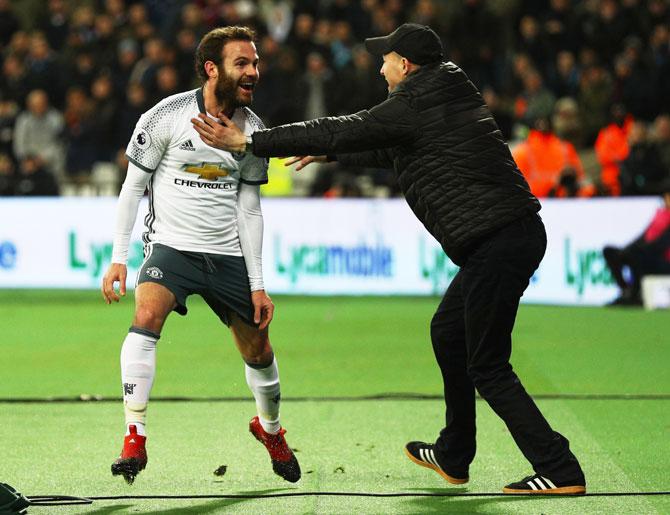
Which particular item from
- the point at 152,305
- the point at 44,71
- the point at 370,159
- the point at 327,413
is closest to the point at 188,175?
the point at 152,305

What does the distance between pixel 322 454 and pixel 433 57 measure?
7.84 feet

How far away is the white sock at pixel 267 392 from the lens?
6.73 m

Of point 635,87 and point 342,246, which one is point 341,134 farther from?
point 635,87

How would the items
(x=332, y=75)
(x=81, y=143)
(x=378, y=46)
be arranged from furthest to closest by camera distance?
(x=81, y=143) → (x=332, y=75) → (x=378, y=46)

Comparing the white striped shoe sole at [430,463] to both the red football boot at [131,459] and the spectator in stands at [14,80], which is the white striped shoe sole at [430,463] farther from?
the spectator in stands at [14,80]

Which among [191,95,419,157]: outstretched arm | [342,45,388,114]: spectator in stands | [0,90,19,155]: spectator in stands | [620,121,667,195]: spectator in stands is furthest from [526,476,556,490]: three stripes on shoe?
[0,90,19,155]: spectator in stands

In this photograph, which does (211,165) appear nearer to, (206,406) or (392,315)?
(206,406)

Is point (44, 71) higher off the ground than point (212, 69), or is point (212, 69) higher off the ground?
point (212, 69)

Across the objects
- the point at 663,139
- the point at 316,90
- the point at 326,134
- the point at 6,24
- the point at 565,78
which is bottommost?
the point at 663,139

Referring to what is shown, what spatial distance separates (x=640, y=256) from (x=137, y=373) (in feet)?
33.5

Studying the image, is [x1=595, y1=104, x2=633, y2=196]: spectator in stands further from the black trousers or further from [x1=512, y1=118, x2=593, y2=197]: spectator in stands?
the black trousers

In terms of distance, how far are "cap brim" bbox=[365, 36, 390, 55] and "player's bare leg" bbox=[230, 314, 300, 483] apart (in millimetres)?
1512

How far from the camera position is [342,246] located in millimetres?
16391

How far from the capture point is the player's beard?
646cm
